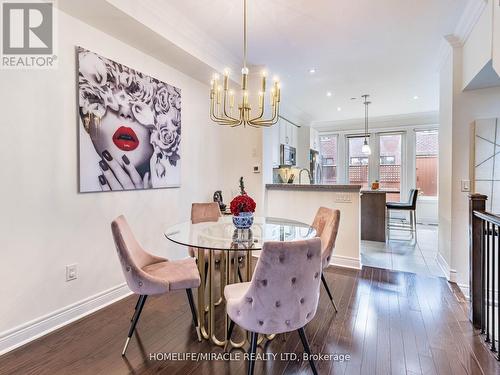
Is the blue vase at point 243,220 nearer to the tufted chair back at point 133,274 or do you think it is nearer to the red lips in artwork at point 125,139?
the tufted chair back at point 133,274

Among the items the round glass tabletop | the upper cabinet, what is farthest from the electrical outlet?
the upper cabinet

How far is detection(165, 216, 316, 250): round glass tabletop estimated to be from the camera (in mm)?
1771

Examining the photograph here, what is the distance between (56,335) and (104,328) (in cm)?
32

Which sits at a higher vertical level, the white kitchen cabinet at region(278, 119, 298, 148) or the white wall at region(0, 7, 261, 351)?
the white kitchen cabinet at region(278, 119, 298, 148)

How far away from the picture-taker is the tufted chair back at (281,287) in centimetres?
134

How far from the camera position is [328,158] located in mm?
7836

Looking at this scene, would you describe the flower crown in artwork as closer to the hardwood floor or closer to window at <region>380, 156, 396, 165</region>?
the hardwood floor

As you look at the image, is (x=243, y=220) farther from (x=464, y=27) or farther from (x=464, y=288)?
(x=464, y=27)

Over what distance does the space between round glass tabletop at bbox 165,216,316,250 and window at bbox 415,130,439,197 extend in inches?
228

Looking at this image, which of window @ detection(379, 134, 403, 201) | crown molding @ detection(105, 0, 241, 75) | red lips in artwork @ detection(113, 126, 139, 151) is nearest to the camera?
crown molding @ detection(105, 0, 241, 75)

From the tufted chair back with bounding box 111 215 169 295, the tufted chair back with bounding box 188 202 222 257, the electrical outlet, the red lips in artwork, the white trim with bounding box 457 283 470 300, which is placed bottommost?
the white trim with bounding box 457 283 470 300

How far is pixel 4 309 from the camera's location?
1.85 m

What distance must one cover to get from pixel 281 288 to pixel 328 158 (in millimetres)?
6928

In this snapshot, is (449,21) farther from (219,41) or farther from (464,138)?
(219,41)
